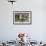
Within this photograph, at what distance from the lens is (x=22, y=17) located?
5.56 meters

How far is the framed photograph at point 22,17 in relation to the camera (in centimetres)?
550

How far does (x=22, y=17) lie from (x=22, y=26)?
369 millimetres

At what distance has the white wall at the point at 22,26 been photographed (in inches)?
216

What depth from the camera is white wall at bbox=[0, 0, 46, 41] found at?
548 cm

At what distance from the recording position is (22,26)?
5.52 metres

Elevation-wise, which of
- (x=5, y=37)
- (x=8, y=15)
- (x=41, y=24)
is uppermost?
(x=8, y=15)

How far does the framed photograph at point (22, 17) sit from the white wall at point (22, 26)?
0.40 feet

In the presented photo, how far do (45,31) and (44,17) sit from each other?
1.88ft

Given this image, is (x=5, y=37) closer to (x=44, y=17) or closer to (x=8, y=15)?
(x=8, y=15)

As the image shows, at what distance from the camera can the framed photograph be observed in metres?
5.50

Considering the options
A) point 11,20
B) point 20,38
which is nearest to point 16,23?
point 11,20

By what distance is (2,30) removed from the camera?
5.53 meters

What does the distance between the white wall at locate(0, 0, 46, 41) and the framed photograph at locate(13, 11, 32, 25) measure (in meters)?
0.12

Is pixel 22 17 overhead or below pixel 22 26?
overhead
